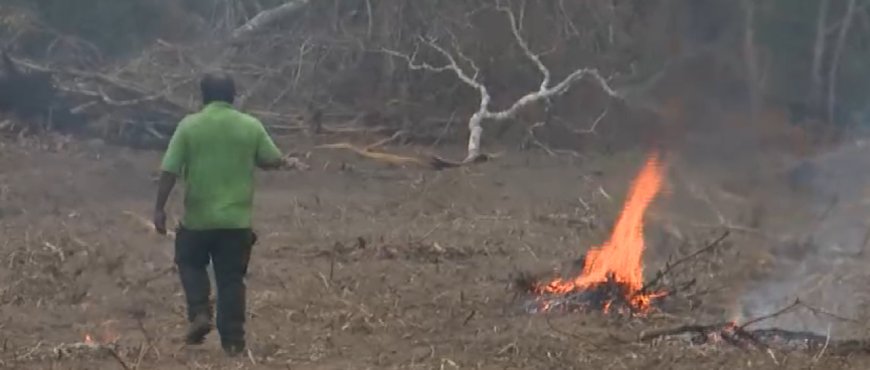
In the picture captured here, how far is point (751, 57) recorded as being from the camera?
16922mm

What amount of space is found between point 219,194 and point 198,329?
2.43 feet

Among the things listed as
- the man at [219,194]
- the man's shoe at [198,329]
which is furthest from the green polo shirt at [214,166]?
the man's shoe at [198,329]

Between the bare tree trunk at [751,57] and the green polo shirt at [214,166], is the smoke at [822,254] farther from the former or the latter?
the green polo shirt at [214,166]

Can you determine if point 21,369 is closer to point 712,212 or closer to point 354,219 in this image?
point 354,219

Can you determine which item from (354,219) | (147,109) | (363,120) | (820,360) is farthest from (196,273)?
(363,120)

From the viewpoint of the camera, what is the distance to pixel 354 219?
12.5m

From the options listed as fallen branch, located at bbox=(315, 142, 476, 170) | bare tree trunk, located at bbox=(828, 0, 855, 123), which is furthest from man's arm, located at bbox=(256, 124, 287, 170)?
bare tree trunk, located at bbox=(828, 0, 855, 123)

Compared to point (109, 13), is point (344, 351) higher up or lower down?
lower down

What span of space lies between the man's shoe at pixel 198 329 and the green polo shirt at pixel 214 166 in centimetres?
50

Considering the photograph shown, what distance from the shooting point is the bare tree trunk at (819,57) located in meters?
17.7

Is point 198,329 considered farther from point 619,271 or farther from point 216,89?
point 619,271

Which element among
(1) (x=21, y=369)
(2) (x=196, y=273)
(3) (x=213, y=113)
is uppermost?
(3) (x=213, y=113)

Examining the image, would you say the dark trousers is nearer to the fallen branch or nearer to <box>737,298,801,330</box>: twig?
<box>737,298,801,330</box>: twig

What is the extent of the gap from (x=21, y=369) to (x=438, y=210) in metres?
6.70
